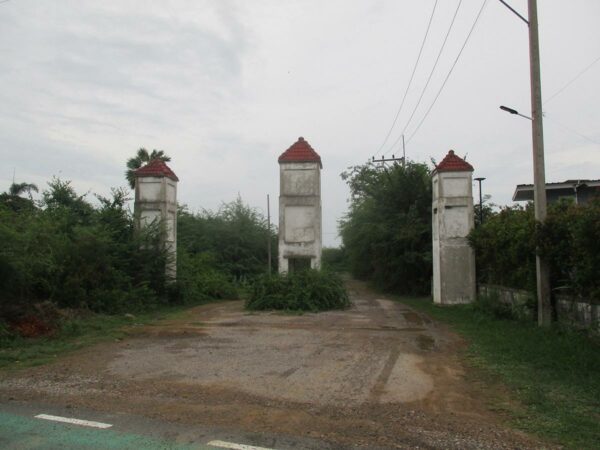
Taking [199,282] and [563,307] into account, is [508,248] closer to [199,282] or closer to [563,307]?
[563,307]

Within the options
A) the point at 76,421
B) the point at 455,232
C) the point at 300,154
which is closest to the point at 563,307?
the point at 455,232

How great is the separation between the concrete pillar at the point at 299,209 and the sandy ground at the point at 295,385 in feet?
26.1

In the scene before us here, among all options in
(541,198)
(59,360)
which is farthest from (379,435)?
(541,198)

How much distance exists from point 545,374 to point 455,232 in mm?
12409

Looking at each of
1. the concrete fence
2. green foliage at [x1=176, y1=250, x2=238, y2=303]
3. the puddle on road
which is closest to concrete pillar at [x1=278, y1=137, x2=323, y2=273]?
green foliage at [x1=176, y1=250, x2=238, y2=303]

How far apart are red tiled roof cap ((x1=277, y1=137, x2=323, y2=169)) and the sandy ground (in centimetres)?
946

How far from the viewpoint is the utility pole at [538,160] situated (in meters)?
12.1

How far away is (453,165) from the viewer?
20234 millimetres

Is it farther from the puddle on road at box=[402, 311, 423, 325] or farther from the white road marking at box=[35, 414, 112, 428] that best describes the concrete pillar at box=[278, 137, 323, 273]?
the white road marking at box=[35, 414, 112, 428]

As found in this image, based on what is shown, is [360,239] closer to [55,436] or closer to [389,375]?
[389,375]

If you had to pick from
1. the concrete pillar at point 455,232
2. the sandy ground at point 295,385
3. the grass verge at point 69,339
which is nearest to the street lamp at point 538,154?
the sandy ground at point 295,385

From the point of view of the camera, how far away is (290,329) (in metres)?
13.8

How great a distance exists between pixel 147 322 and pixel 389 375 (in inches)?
372

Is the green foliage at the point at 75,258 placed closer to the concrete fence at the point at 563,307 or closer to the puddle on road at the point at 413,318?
the puddle on road at the point at 413,318
